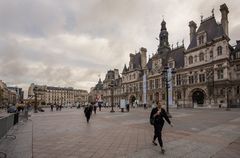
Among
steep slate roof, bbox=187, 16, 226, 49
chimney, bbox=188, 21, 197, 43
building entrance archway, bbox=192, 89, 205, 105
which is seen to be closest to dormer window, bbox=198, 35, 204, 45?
steep slate roof, bbox=187, 16, 226, 49

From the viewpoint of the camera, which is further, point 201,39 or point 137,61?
point 137,61

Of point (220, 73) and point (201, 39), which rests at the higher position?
point (201, 39)

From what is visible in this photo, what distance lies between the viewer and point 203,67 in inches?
1886

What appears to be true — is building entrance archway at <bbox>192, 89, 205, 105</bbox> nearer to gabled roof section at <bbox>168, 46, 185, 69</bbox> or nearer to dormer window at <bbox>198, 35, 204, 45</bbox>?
gabled roof section at <bbox>168, 46, 185, 69</bbox>

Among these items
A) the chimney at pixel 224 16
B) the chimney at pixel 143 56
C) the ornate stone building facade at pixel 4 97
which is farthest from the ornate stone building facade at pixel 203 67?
the ornate stone building facade at pixel 4 97

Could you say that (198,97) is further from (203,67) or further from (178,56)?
(178,56)

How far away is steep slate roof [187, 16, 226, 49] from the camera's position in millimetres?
46631

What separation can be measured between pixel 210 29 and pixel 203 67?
1035 cm

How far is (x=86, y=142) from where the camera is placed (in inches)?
343

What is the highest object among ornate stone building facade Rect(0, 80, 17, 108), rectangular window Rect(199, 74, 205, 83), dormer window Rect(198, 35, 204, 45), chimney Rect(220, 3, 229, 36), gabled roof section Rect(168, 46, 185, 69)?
chimney Rect(220, 3, 229, 36)

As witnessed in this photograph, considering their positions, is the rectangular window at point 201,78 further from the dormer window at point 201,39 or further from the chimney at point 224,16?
the chimney at point 224,16

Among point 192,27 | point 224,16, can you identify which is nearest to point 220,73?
point 224,16

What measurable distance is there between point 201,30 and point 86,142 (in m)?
51.2

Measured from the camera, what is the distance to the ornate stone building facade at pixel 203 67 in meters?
43.9
